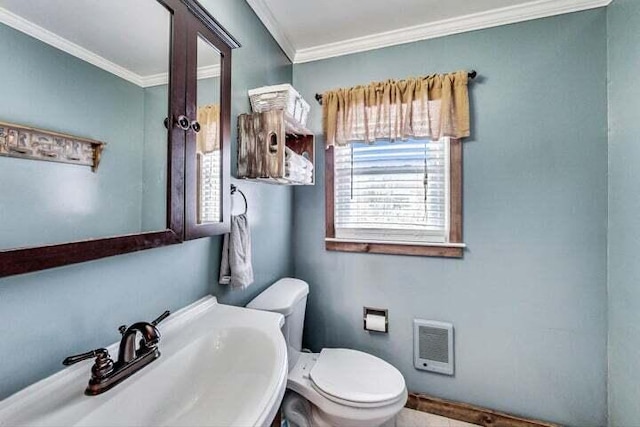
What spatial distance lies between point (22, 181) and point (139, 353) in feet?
1.64

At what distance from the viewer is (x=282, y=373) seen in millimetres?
735

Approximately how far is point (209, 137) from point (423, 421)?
1.94 meters

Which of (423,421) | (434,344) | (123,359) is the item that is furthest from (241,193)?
(423,421)

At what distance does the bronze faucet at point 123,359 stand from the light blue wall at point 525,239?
1.36 m

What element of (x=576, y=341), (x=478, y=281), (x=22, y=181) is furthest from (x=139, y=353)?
(x=576, y=341)

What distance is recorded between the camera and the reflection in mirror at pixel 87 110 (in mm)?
574

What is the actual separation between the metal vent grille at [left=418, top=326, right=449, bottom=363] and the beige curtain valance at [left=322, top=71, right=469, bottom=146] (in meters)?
1.18

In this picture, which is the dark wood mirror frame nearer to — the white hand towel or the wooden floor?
the white hand towel

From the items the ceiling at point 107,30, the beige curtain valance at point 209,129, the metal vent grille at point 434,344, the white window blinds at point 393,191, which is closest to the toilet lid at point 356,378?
the metal vent grille at point 434,344

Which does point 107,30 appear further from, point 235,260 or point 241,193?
point 235,260

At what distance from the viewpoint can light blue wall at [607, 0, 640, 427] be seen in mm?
1247

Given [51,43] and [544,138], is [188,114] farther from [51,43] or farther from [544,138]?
[544,138]

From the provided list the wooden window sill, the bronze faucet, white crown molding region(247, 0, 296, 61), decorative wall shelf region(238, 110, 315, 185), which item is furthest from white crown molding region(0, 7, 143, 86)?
the wooden window sill

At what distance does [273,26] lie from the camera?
162 centimetres
